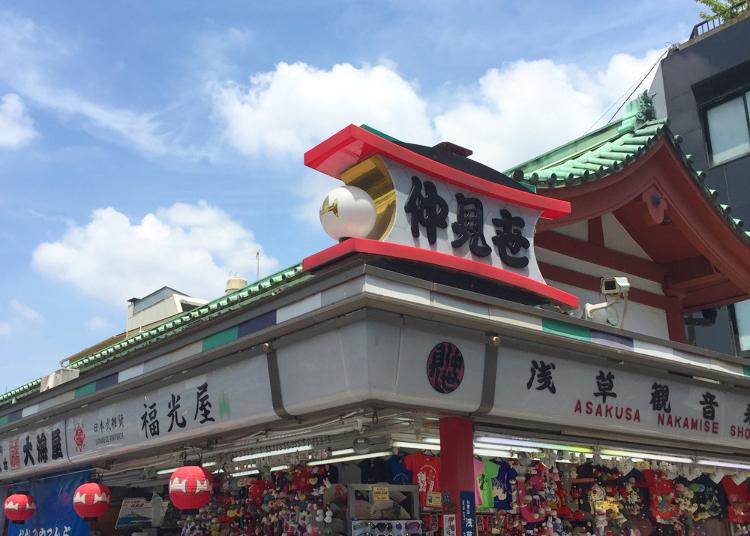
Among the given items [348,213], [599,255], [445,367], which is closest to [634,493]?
[599,255]

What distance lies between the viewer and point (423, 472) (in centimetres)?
1291

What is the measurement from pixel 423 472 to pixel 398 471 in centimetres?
43

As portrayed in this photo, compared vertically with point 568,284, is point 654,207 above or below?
above

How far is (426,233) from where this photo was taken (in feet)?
31.1

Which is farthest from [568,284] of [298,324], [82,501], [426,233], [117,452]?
[82,501]

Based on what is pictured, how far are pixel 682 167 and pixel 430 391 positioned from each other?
7875mm

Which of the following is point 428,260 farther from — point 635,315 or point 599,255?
point 635,315

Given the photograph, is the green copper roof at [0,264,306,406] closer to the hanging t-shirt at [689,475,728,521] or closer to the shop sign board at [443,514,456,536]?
the shop sign board at [443,514,456,536]

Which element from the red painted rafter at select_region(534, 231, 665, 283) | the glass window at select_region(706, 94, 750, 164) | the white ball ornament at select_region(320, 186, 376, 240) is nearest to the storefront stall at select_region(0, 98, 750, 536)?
the white ball ornament at select_region(320, 186, 376, 240)

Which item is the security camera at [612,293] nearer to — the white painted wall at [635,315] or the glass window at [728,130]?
the white painted wall at [635,315]

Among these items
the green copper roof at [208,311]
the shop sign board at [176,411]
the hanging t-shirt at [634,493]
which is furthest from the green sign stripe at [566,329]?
the hanging t-shirt at [634,493]

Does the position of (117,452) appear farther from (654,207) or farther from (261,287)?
(654,207)

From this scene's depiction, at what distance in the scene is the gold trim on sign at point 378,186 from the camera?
365 inches

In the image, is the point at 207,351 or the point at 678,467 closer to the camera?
the point at 207,351
